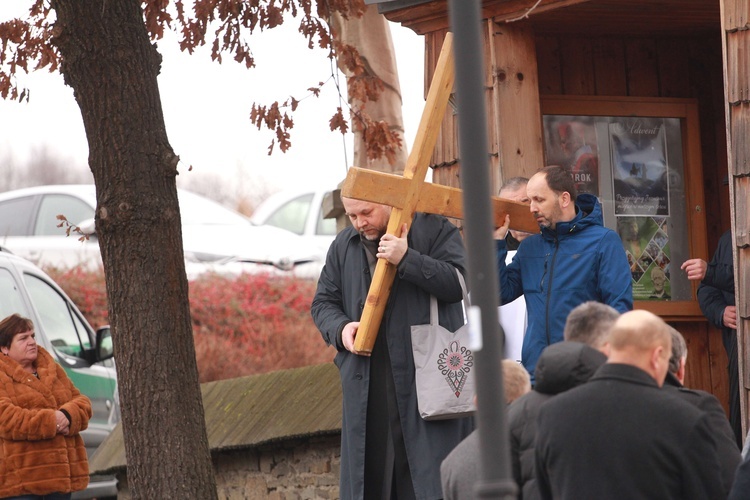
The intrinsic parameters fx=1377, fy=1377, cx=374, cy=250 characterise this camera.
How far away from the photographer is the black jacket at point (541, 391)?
4.39 m

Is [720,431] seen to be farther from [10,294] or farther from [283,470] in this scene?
[10,294]

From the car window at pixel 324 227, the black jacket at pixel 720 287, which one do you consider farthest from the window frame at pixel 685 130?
the car window at pixel 324 227

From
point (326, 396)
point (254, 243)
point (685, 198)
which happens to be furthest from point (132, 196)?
point (254, 243)

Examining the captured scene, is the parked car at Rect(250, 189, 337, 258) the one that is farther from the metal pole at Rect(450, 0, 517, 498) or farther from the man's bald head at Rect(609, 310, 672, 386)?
the metal pole at Rect(450, 0, 517, 498)

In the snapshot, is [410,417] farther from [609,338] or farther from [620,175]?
[620,175]

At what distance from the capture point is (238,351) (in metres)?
19.5

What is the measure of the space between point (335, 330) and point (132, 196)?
1.25m

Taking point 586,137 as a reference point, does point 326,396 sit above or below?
below

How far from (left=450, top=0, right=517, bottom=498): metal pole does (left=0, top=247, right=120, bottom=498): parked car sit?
7.79 metres

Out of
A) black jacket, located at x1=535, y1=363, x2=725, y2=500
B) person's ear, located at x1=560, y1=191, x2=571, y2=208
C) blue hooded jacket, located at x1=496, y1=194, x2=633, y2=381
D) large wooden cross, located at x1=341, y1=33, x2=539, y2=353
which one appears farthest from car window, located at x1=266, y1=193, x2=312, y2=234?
black jacket, located at x1=535, y1=363, x2=725, y2=500

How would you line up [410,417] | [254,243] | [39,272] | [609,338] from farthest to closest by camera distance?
[254,243]
[39,272]
[410,417]
[609,338]

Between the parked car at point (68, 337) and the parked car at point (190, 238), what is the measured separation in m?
4.05

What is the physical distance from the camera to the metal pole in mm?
2916

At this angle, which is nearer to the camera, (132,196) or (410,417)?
(410,417)
